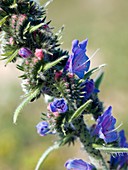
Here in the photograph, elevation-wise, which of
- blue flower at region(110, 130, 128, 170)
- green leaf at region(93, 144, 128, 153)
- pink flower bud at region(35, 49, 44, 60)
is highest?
pink flower bud at region(35, 49, 44, 60)

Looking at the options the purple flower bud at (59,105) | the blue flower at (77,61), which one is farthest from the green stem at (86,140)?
the blue flower at (77,61)

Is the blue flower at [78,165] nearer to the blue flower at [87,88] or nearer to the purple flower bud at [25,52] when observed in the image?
the blue flower at [87,88]

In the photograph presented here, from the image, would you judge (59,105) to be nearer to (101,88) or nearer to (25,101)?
(25,101)

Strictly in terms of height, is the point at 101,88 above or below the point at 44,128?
above

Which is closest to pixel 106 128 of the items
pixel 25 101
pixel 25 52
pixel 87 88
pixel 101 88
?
pixel 87 88

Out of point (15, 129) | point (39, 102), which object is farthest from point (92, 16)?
point (15, 129)

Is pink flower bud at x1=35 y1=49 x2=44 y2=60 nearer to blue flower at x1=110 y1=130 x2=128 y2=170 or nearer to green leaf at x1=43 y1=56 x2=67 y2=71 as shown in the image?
green leaf at x1=43 y1=56 x2=67 y2=71

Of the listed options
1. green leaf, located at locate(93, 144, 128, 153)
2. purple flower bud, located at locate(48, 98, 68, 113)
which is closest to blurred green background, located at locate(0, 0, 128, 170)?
purple flower bud, located at locate(48, 98, 68, 113)
